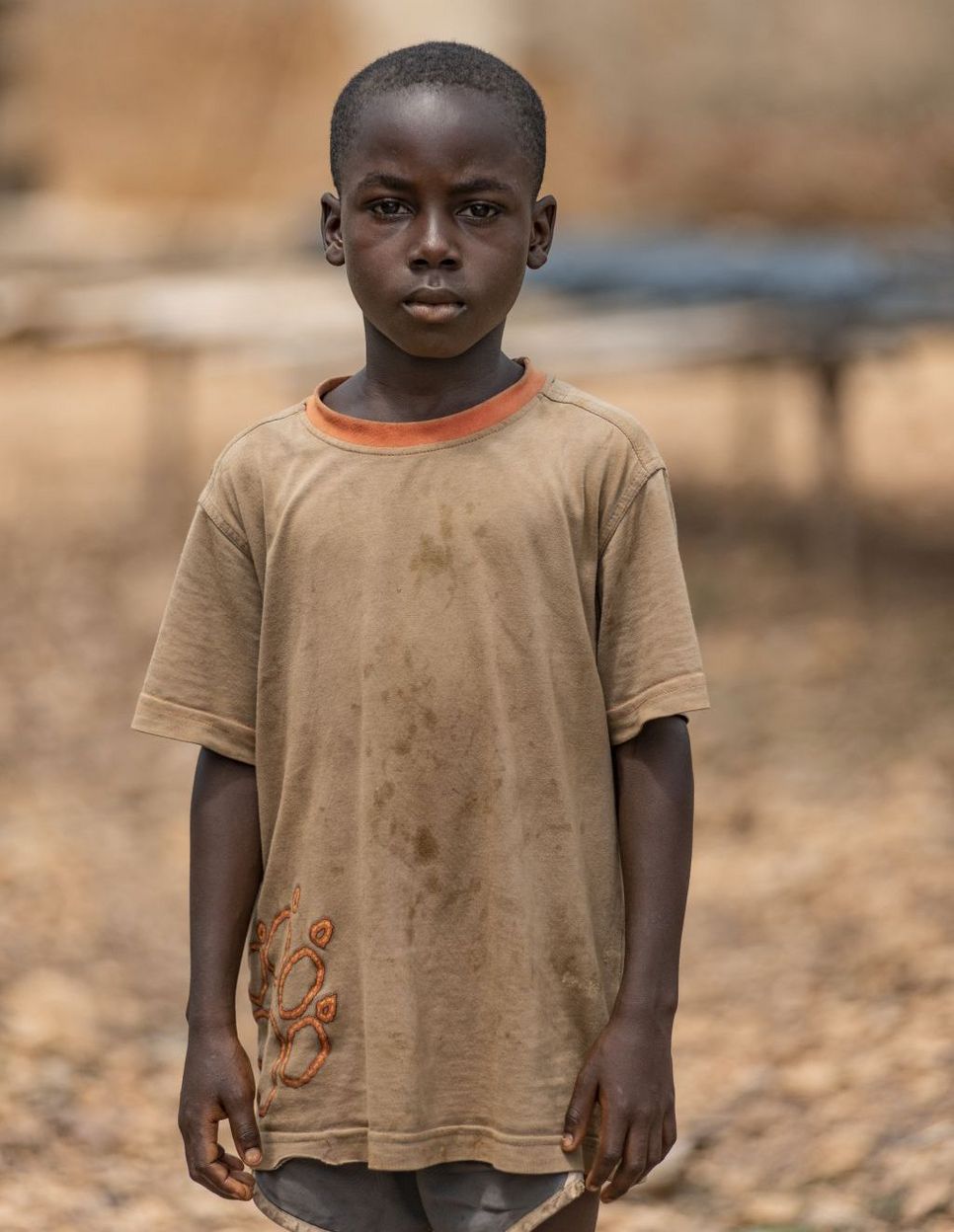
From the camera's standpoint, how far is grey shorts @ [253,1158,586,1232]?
1707 millimetres

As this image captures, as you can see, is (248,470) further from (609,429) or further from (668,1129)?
(668,1129)

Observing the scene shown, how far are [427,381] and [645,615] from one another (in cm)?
32

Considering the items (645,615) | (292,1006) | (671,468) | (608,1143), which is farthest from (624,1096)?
(671,468)

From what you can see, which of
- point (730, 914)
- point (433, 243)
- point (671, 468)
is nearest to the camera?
point (433, 243)

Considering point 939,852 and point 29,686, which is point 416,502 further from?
point 29,686

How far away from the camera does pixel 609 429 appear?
170 cm

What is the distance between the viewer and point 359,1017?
1718mm

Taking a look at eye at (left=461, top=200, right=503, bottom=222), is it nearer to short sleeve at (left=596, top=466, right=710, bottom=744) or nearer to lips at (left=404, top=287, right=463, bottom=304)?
lips at (left=404, top=287, right=463, bottom=304)

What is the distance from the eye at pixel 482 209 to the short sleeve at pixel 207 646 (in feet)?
1.31

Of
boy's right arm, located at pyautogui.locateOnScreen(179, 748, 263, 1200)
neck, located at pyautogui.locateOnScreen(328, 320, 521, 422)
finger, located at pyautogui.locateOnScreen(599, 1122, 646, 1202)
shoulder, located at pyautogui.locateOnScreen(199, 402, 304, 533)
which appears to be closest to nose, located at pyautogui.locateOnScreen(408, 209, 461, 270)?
neck, located at pyautogui.locateOnScreen(328, 320, 521, 422)

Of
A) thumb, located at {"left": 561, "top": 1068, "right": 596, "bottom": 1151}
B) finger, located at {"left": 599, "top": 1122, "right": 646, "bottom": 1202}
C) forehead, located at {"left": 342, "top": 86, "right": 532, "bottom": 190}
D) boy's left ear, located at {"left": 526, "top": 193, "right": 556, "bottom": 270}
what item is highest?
forehead, located at {"left": 342, "top": 86, "right": 532, "bottom": 190}

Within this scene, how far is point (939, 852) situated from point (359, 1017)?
330cm

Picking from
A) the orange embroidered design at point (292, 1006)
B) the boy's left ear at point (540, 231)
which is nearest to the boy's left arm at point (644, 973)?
the orange embroidered design at point (292, 1006)

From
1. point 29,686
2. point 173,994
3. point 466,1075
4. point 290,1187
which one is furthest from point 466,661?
point 29,686
